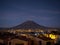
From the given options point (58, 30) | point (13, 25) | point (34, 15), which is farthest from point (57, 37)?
point (13, 25)

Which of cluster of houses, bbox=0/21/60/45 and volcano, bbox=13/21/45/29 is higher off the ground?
volcano, bbox=13/21/45/29

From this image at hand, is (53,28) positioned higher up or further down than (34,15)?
further down

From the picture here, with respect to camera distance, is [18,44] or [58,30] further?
[58,30]

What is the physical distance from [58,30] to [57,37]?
0.57 ft

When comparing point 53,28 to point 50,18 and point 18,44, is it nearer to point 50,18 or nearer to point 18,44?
point 50,18

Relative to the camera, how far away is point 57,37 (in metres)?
3.33

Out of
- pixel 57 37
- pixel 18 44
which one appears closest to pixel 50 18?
pixel 57 37

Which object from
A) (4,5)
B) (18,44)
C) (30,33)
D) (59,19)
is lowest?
(18,44)

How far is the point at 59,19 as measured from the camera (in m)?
3.44

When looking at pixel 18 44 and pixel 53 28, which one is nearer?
pixel 18 44

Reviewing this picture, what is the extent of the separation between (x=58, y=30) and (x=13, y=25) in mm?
951

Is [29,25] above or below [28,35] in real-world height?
above

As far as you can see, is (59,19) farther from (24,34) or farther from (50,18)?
(24,34)

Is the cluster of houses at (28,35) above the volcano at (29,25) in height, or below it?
below
